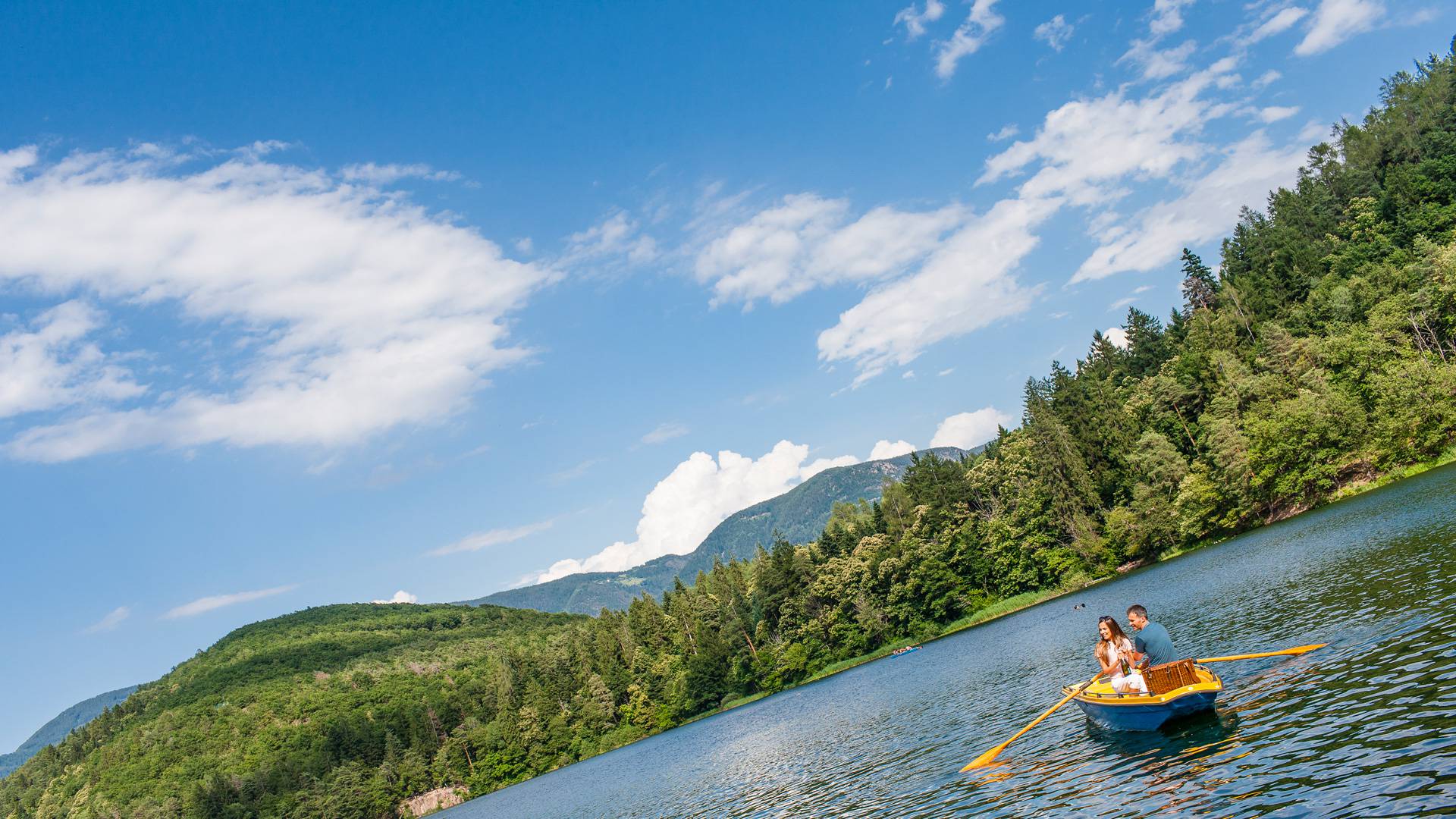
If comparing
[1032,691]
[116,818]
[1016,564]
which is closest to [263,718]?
[116,818]

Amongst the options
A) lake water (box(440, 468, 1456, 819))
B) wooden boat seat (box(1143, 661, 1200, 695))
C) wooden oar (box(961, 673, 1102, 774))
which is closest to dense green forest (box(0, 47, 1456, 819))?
lake water (box(440, 468, 1456, 819))

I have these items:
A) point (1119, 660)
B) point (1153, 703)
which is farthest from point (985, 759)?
point (1153, 703)

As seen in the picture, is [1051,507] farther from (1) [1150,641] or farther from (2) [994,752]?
(1) [1150,641]

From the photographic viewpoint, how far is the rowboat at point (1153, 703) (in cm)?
2273

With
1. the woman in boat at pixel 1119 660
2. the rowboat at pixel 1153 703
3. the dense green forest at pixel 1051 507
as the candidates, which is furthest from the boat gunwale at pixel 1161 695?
the dense green forest at pixel 1051 507

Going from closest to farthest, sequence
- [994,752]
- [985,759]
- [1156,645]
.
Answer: [1156,645]
[985,759]
[994,752]

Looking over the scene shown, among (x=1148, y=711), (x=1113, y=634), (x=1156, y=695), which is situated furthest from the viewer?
(x=1113, y=634)

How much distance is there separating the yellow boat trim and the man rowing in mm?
911

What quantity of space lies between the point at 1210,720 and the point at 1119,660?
131 inches

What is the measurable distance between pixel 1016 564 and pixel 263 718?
179 m

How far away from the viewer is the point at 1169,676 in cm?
2330

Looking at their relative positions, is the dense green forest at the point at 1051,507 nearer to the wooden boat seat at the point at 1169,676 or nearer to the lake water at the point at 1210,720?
the lake water at the point at 1210,720

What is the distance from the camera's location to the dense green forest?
3391 inches

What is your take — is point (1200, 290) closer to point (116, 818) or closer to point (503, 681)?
point (503, 681)
